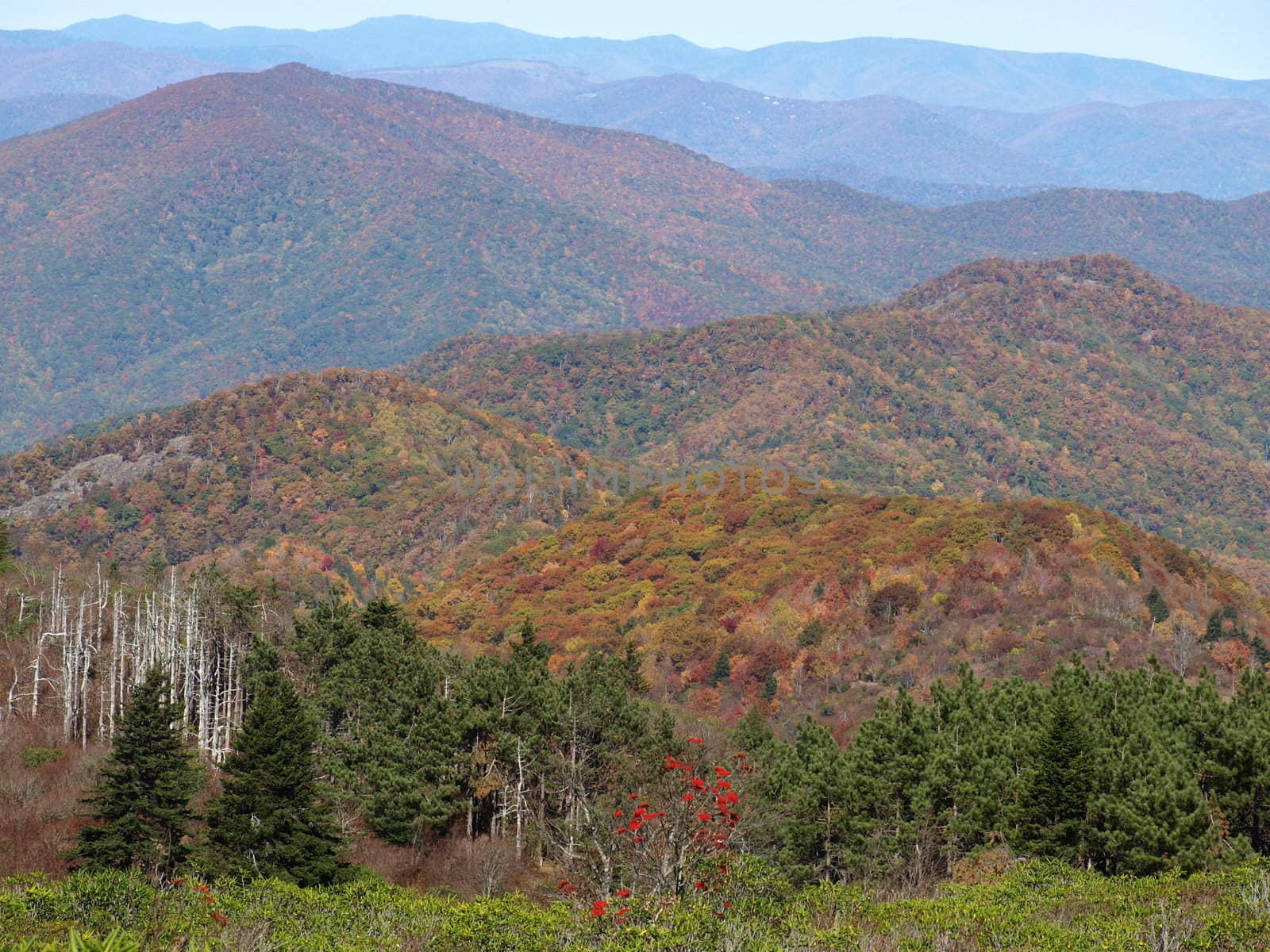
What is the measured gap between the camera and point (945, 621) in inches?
3942

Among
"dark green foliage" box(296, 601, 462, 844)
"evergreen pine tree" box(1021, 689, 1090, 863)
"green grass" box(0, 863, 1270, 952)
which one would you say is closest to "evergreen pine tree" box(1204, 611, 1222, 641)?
"evergreen pine tree" box(1021, 689, 1090, 863)

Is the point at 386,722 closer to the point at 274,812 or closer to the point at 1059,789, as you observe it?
the point at 274,812

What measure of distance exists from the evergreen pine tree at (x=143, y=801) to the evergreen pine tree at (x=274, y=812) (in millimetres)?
1246

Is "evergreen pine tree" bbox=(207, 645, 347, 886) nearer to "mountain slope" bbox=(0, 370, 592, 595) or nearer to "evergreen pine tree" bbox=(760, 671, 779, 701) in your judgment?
"evergreen pine tree" bbox=(760, 671, 779, 701)

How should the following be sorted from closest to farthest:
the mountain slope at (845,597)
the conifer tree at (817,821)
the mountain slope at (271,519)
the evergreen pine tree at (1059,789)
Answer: the evergreen pine tree at (1059,789) < the conifer tree at (817,821) < the mountain slope at (845,597) < the mountain slope at (271,519)

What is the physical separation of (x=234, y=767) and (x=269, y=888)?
5756 millimetres

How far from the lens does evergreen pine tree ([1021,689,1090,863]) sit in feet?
149

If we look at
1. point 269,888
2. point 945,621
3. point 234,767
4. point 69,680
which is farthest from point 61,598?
point 945,621

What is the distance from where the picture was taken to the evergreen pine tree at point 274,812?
144 feet

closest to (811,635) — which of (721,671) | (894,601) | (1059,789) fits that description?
(894,601)

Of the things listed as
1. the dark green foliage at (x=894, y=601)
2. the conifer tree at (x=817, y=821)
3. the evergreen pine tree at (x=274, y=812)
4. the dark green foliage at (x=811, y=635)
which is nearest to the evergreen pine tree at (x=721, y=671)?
the dark green foliage at (x=811, y=635)

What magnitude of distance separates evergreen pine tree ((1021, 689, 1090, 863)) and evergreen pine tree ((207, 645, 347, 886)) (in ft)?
72.2

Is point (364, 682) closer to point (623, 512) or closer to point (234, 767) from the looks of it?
point (234, 767)

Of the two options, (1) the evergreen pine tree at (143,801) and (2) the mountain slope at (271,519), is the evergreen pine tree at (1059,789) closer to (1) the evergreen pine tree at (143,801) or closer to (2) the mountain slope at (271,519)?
(1) the evergreen pine tree at (143,801)
